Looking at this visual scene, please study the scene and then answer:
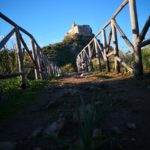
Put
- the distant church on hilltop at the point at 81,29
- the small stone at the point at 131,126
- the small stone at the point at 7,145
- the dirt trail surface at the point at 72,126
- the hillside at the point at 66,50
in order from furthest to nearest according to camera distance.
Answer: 1. the distant church on hilltop at the point at 81,29
2. the hillside at the point at 66,50
3. the small stone at the point at 131,126
4. the small stone at the point at 7,145
5. the dirt trail surface at the point at 72,126

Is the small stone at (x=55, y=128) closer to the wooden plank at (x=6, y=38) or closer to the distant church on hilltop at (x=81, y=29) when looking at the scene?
the wooden plank at (x=6, y=38)

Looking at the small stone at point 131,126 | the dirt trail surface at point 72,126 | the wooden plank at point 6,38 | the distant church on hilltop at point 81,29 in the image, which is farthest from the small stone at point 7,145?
the distant church on hilltop at point 81,29

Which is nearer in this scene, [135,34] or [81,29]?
[135,34]

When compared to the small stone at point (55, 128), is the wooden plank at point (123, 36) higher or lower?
higher

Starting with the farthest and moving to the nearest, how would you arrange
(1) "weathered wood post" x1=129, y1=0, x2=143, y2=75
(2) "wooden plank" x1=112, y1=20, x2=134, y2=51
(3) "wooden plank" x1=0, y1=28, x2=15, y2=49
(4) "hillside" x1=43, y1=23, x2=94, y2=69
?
(4) "hillside" x1=43, y1=23, x2=94, y2=69 < (2) "wooden plank" x1=112, y1=20, x2=134, y2=51 < (1) "weathered wood post" x1=129, y1=0, x2=143, y2=75 < (3) "wooden plank" x1=0, y1=28, x2=15, y2=49

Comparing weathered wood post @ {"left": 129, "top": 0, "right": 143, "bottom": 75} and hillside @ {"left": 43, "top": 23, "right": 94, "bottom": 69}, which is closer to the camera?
weathered wood post @ {"left": 129, "top": 0, "right": 143, "bottom": 75}

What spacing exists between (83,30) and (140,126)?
68.6m

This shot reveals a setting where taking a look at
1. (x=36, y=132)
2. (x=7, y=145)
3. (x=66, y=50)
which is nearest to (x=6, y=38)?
(x=36, y=132)

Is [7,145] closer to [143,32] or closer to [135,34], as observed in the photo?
[143,32]

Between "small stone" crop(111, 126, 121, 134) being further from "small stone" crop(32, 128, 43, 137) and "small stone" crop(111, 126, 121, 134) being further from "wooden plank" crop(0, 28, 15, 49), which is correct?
"wooden plank" crop(0, 28, 15, 49)

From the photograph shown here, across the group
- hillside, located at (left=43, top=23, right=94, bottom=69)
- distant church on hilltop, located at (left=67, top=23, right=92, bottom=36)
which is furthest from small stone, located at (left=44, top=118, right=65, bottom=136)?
distant church on hilltop, located at (left=67, top=23, right=92, bottom=36)

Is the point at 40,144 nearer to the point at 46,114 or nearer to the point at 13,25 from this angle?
the point at 46,114

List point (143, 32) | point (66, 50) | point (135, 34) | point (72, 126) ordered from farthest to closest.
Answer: point (66, 50), point (135, 34), point (143, 32), point (72, 126)

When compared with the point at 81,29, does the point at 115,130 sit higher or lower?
lower
